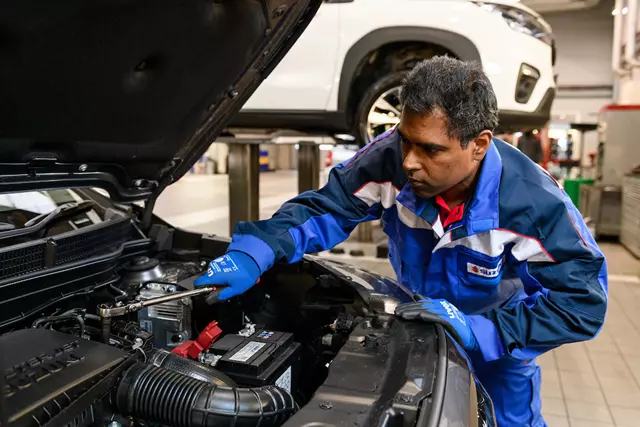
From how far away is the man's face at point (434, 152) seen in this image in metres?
1.36

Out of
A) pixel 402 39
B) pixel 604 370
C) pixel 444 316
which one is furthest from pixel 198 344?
pixel 402 39

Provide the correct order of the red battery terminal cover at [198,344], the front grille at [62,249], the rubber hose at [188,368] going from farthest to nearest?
1. the red battery terminal cover at [198,344]
2. the front grille at [62,249]
3. the rubber hose at [188,368]

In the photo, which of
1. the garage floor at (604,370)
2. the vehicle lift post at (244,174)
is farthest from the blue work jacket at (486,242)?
the vehicle lift post at (244,174)

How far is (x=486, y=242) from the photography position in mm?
1556

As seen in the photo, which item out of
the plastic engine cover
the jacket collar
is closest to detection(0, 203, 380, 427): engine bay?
the plastic engine cover

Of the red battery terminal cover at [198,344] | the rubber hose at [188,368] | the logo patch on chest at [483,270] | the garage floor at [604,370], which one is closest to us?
the rubber hose at [188,368]

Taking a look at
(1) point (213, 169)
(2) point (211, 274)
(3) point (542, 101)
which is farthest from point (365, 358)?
(1) point (213, 169)

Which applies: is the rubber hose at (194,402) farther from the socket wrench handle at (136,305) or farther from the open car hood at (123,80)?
the open car hood at (123,80)

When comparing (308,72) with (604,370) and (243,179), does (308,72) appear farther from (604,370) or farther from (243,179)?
(604,370)

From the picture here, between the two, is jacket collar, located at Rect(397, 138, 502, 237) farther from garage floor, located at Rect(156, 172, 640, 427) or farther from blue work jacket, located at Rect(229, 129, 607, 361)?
garage floor, located at Rect(156, 172, 640, 427)

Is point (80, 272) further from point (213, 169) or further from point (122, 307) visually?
point (213, 169)

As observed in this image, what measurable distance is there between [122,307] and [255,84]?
822mm

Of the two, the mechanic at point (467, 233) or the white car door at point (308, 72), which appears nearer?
the mechanic at point (467, 233)

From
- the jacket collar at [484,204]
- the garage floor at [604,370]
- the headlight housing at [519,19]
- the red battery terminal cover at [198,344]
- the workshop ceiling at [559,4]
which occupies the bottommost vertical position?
the garage floor at [604,370]
